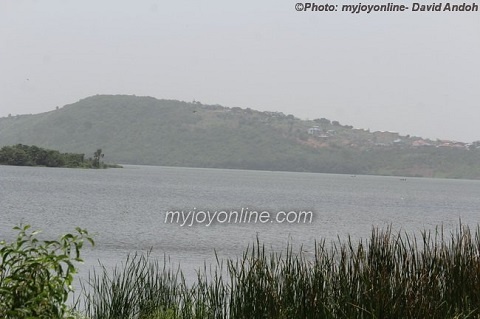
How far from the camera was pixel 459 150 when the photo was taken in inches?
7087

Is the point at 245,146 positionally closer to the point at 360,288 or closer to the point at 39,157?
the point at 39,157

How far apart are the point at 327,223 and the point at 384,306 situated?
51794mm

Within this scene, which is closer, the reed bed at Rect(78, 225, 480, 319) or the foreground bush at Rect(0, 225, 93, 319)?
the foreground bush at Rect(0, 225, 93, 319)

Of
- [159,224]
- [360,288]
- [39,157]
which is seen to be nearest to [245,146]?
[39,157]

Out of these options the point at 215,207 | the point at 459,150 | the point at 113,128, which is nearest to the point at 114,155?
the point at 113,128

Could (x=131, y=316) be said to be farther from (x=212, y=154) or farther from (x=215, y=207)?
(x=212, y=154)

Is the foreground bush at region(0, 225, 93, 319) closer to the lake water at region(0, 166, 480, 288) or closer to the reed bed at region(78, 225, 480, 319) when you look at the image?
the reed bed at region(78, 225, 480, 319)

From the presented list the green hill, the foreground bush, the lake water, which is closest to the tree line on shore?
the green hill

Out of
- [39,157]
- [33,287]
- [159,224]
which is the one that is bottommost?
[159,224]

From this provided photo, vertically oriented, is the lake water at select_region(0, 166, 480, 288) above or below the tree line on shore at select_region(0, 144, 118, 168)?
below

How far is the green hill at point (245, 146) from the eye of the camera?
186m

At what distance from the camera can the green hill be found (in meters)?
186

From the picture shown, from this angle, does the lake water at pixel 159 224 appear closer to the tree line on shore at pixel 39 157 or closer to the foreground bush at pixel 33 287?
the foreground bush at pixel 33 287

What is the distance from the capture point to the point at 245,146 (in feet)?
612
